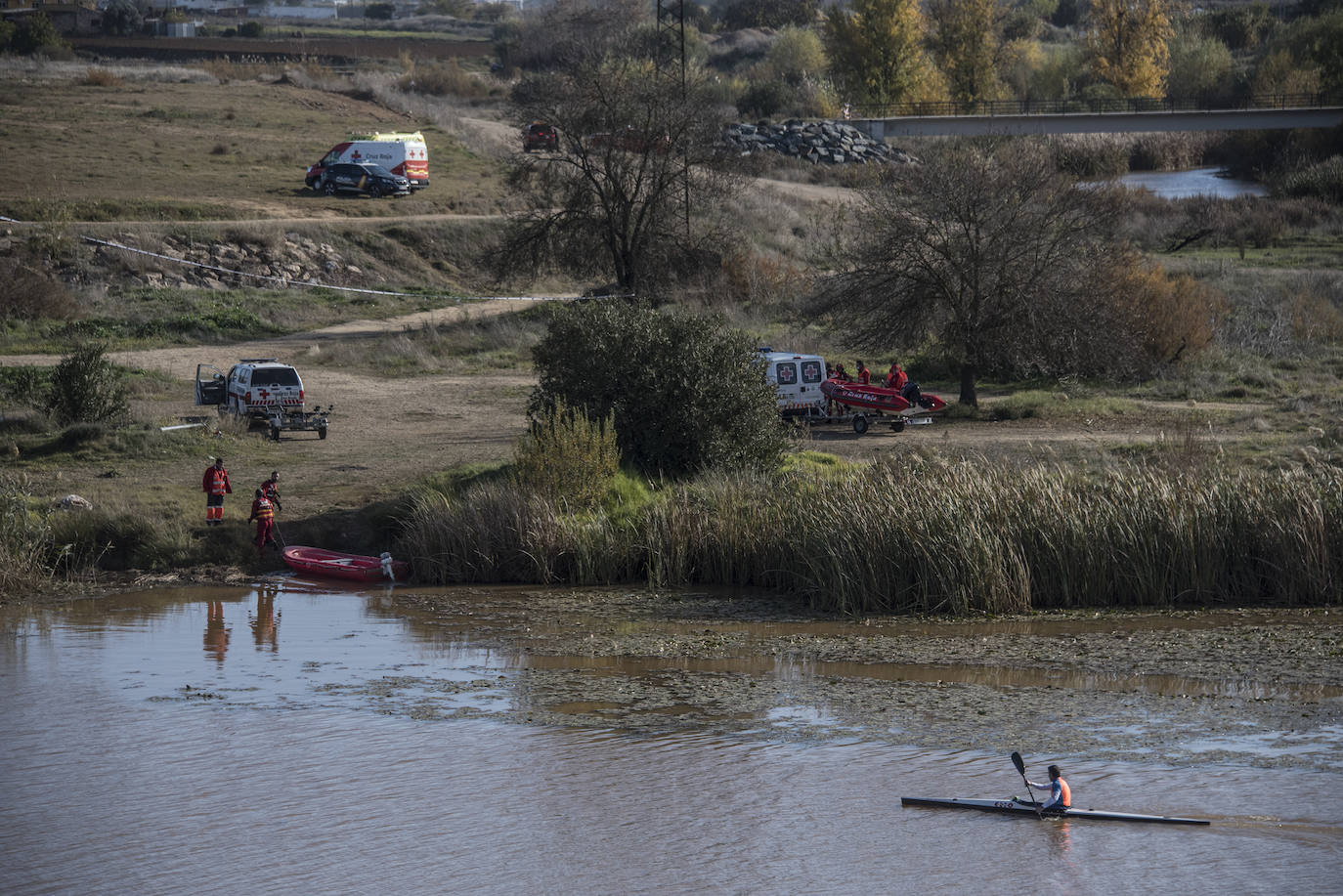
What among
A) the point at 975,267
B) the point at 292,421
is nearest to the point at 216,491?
the point at 292,421

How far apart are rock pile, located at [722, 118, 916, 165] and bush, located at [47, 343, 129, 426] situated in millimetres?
56802

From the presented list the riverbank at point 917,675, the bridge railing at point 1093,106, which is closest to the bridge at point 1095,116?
the bridge railing at point 1093,106

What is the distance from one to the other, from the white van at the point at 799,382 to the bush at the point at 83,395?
517 inches

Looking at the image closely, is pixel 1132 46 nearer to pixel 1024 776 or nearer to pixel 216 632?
pixel 216 632

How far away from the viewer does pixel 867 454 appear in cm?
2638

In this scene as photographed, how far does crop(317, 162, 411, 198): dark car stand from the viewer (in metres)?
59.5

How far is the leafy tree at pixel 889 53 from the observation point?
9856 centimetres

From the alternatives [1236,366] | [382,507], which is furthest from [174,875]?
[1236,366]

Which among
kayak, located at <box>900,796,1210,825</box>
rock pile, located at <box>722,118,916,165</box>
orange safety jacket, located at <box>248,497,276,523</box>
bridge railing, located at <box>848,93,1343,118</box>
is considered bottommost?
kayak, located at <box>900,796,1210,825</box>

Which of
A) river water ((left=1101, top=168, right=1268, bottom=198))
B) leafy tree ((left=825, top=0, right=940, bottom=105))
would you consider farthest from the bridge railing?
river water ((left=1101, top=168, right=1268, bottom=198))

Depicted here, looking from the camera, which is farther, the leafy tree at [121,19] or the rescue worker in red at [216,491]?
the leafy tree at [121,19]

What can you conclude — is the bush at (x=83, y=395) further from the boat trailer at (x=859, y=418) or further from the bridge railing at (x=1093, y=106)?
the bridge railing at (x=1093, y=106)

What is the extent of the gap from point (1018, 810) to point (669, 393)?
12916 mm

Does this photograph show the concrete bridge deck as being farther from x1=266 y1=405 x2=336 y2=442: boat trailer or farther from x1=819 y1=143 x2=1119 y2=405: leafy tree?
x1=266 y1=405 x2=336 y2=442: boat trailer
